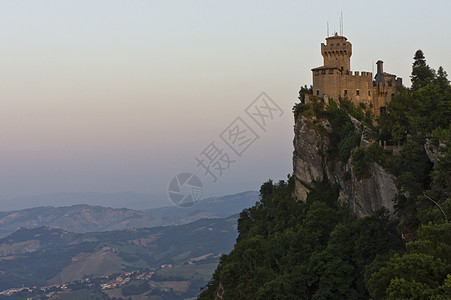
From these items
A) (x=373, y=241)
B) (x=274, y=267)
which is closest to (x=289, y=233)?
(x=274, y=267)

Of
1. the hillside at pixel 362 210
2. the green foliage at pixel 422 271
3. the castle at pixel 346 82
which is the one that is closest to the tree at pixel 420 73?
the hillside at pixel 362 210

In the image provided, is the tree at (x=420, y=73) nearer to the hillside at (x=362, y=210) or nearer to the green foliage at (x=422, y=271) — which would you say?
the hillside at (x=362, y=210)

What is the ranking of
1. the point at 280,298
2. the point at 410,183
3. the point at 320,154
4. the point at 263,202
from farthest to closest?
1. the point at 263,202
2. the point at 320,154
3. the point at 280,298
4. the point at 410,183

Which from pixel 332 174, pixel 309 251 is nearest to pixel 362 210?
pixel 309 251

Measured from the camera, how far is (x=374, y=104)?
271 feet

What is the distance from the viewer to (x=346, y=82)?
81750 millimetres

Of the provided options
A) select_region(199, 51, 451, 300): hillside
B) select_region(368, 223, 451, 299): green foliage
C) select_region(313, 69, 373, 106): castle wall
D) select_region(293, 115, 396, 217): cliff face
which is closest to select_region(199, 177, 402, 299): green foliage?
select_region(199, 51, 451, 300): hillside

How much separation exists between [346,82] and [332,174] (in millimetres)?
16673

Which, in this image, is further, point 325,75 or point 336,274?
point 325,75

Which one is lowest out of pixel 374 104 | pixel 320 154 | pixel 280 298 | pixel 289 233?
pixel 280 298

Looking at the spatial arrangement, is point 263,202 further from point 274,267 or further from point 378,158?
point 378,158

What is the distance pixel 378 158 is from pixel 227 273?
28.1 meters

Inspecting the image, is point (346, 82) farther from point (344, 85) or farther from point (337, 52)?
point (337, 52)

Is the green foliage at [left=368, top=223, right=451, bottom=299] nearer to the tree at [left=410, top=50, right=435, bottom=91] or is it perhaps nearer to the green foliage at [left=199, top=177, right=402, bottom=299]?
the green foliage at [left=199, top=177, right=402, bottom=299]
